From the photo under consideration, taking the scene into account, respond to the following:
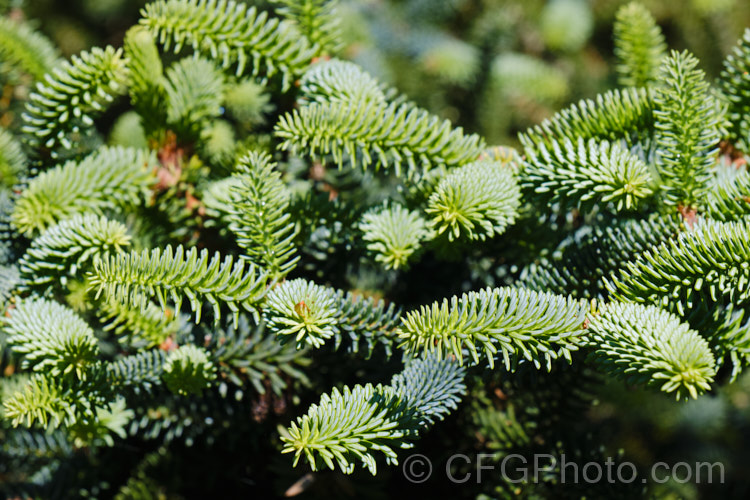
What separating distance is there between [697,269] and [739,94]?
12.2 inches

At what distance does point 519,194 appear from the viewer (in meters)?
0.67

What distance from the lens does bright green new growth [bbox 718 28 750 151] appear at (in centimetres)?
A: 73

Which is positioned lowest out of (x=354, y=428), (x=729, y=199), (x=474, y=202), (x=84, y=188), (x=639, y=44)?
(x=354, y=428)

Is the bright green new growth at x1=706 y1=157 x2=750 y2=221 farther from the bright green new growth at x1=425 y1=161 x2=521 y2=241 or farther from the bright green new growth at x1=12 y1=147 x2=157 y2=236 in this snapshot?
the bright green new growth at x1=12 y1=147 x2=157 y2=236

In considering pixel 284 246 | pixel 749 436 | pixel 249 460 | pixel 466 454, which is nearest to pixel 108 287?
pixel 284 246

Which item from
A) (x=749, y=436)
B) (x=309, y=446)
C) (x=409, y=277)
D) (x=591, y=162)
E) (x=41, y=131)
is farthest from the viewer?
(x=749, y=436)

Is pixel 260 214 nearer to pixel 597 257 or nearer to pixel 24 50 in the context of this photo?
pixel 597 257

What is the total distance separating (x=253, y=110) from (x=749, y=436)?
48.2 inches

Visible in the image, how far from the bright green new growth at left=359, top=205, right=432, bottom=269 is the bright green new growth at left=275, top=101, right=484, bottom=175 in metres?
0.06

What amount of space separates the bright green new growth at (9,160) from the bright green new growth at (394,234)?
515mm

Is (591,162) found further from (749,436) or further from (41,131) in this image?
(749,436)

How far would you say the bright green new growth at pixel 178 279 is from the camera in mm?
584

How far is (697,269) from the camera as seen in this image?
22.2 inches

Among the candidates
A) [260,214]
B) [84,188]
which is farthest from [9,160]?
[260,214]
